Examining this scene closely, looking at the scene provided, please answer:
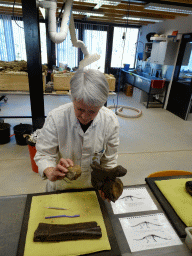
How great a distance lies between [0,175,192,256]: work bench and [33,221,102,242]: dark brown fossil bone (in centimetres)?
7

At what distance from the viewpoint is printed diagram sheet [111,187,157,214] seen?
1075mm

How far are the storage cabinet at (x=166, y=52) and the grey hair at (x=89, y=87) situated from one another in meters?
5.02

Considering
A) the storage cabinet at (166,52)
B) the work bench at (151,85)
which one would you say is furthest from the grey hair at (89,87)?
the storage cabinet at (166,52)

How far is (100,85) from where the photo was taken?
886 millimetres

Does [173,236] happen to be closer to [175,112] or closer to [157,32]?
[175,112]

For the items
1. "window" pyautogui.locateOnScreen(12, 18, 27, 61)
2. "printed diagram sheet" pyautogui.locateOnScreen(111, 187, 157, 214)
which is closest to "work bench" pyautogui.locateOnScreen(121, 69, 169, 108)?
"window" pyautogui.locateOnScreen(12, 18, 27, 61)

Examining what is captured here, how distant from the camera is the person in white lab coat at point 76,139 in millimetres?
955

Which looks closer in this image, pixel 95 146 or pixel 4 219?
pixel 4 219

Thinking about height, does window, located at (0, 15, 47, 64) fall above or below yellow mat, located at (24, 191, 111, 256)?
above

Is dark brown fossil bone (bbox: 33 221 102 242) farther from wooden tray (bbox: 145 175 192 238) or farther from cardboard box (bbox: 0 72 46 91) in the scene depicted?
cardboard box (bbox: 0 72 46 91)

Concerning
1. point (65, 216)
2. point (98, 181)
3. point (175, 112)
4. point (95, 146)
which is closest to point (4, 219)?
point (65, 216)

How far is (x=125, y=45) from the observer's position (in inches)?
283

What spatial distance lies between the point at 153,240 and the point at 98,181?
0.40m

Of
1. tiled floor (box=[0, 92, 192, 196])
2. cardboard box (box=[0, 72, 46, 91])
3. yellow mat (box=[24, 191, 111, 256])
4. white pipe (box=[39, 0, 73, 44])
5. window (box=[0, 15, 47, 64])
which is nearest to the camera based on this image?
yellow mat (box=[24, 191, 111, 256])
